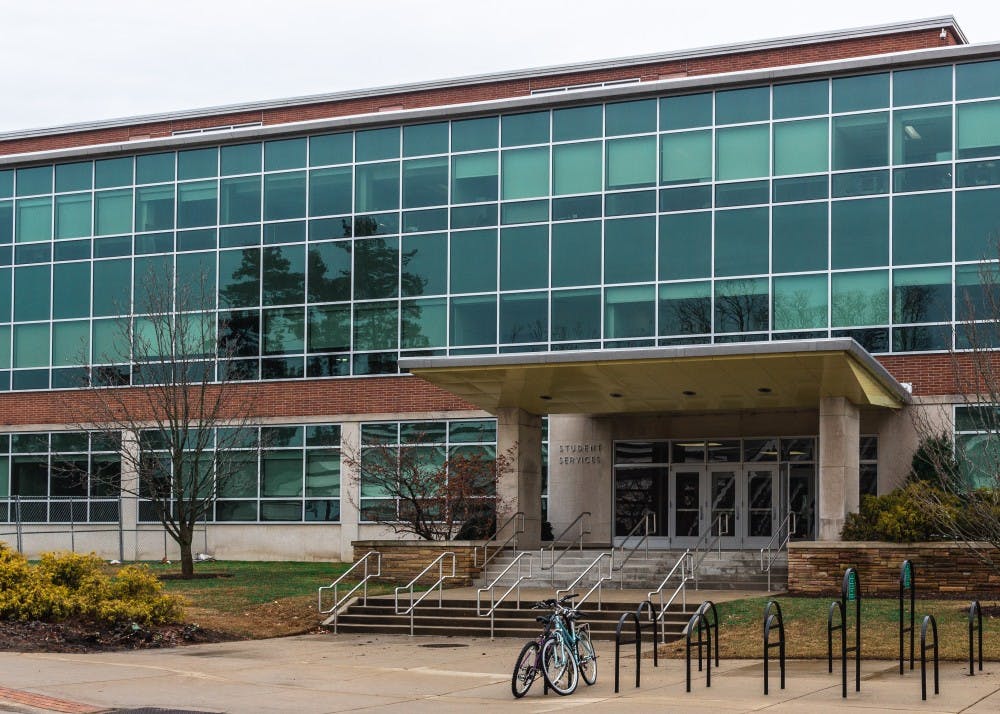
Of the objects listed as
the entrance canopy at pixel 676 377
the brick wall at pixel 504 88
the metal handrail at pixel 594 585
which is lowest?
the metal handrail at pixel 594 585

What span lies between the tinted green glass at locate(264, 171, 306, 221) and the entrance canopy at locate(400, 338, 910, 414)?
1070 cm

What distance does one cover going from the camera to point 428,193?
36.7 meters

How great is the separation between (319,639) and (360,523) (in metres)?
14.2

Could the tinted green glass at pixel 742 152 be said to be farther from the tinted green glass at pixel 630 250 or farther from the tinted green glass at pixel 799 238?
the tinted green glass at pixel 630 250

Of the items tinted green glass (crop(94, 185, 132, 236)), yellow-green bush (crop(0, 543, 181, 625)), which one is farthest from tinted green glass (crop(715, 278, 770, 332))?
tinted green glass (crop(94, 185, 132, 236))

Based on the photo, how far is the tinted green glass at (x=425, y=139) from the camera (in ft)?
121

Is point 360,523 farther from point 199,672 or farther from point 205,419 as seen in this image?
point 199,672

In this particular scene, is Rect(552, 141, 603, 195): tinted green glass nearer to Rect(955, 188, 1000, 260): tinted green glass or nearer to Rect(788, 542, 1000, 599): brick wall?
Rect(955, 188, 1000, 260): tinted green glass

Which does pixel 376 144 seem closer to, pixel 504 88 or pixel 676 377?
→ pixel 504 88

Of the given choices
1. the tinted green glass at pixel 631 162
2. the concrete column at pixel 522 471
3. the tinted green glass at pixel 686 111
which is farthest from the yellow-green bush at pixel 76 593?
the tinted green glass at pixel 686 111

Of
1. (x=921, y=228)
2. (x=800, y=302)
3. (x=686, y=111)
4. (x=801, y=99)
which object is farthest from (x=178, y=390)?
(x=921, y=228)

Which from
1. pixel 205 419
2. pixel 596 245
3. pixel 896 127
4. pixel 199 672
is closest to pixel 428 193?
pixel 596 245

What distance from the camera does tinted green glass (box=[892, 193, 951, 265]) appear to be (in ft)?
102

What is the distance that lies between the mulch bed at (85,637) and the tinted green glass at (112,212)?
21.4 metres
